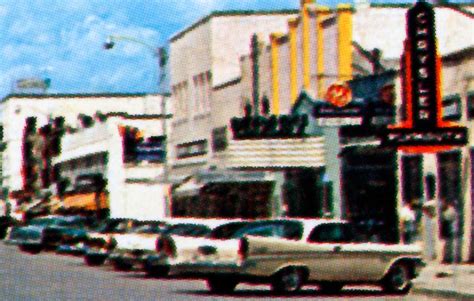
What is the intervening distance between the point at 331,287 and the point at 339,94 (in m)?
13.6

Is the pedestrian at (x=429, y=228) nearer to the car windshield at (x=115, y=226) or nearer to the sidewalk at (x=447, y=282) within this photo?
the sidewalk at (x=447, y=282)

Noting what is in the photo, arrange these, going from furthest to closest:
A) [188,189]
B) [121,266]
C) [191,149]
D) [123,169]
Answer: [123,169] → [191,149] → [188,189] → [121,266]

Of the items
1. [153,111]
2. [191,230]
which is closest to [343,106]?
[191,230]

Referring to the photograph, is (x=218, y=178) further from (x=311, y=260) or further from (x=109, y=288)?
(x=311, y=260)

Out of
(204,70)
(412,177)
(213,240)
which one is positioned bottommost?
(213,240)

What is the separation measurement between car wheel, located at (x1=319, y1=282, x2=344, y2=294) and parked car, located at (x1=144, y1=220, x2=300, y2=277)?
141 cm

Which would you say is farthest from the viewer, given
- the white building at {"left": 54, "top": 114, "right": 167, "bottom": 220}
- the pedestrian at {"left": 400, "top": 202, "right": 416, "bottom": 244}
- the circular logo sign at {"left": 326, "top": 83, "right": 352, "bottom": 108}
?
the white building at {"left": 54, "top": 114, "right": 167, "bottom": 220}

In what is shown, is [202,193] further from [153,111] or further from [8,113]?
[8,113]

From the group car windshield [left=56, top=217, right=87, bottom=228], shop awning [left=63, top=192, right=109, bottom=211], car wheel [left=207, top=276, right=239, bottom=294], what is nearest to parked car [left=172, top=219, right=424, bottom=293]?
car wheel [left=207, top=276, right=239, bottom=294]

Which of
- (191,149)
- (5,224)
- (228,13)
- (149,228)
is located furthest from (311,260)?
(5,224)

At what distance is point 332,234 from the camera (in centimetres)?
2570

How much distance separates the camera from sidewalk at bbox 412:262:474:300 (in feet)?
80.9

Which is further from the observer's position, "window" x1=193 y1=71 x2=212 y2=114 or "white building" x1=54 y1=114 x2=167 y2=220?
"white building" x1=54 y1=114 x2=167 y2=220

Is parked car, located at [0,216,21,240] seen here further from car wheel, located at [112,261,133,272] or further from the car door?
the car door
